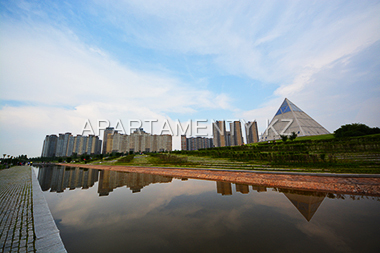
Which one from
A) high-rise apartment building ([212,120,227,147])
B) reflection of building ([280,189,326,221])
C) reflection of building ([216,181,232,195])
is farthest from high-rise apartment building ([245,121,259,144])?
reflection of building ([280,189,326,221])

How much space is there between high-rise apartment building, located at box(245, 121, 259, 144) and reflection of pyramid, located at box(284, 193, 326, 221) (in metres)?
89.8

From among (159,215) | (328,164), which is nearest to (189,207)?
(159,215)

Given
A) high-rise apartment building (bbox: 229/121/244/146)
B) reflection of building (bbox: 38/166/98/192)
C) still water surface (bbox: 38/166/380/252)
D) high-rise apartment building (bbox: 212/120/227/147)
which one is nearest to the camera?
still water surface (bbox: 38/166/380/252)

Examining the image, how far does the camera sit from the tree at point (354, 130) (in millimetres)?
30547

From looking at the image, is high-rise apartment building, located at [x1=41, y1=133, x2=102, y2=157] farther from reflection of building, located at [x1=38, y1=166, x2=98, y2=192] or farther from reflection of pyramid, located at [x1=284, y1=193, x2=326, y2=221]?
reflection of pyramid, located at [x1=284, y1=193, x2=326, y2=221]

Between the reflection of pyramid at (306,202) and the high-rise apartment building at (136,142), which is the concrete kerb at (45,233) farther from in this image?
the high-rise apartment building at (136,142)

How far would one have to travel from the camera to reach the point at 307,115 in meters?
58.3

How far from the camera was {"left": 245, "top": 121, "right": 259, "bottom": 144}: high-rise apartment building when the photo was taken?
3647 inches

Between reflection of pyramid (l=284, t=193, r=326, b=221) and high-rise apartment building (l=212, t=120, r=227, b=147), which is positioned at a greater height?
high-rise apartment building (l=212, t=120, r=227, b=147)

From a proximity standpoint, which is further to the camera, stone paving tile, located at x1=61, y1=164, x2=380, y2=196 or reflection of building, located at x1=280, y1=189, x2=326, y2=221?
stone paving tile, located at x1=61, y1=164, x2=380, y2=196

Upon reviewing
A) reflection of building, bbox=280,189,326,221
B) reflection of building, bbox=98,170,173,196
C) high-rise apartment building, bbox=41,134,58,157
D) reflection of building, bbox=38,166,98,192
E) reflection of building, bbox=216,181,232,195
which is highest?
high-rise apartment building, bbox=41,134,58,157

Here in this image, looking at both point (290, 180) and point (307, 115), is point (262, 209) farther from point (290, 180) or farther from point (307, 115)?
point (307, 115)

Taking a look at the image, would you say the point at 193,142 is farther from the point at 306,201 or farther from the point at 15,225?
the point at 15,225

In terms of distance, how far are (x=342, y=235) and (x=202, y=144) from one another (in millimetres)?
124421
